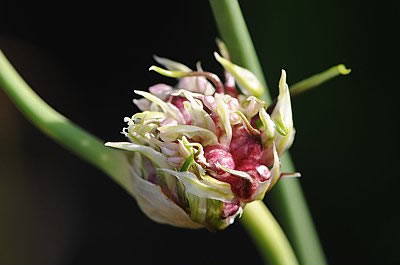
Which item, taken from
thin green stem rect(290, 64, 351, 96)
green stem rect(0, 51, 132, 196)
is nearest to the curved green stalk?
green stem rect(0, 51, 132, 196)

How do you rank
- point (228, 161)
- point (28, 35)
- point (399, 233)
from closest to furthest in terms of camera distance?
point (228, 161) → point (399, 233) → point (28, 35)

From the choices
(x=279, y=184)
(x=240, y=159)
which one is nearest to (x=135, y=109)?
(x=279, y=184)

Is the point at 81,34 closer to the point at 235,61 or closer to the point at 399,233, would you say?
the point at 399,233

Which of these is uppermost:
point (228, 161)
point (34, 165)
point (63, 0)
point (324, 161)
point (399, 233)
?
point (63, 0)

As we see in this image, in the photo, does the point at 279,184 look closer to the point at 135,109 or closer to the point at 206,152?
the point at 206,152

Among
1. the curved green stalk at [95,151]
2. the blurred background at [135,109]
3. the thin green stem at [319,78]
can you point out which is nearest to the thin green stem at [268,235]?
the curved green stalk at [95,151]

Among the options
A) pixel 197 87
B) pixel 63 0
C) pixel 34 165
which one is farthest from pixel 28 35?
pixel 197 87

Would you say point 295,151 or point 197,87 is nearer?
point 197,87
